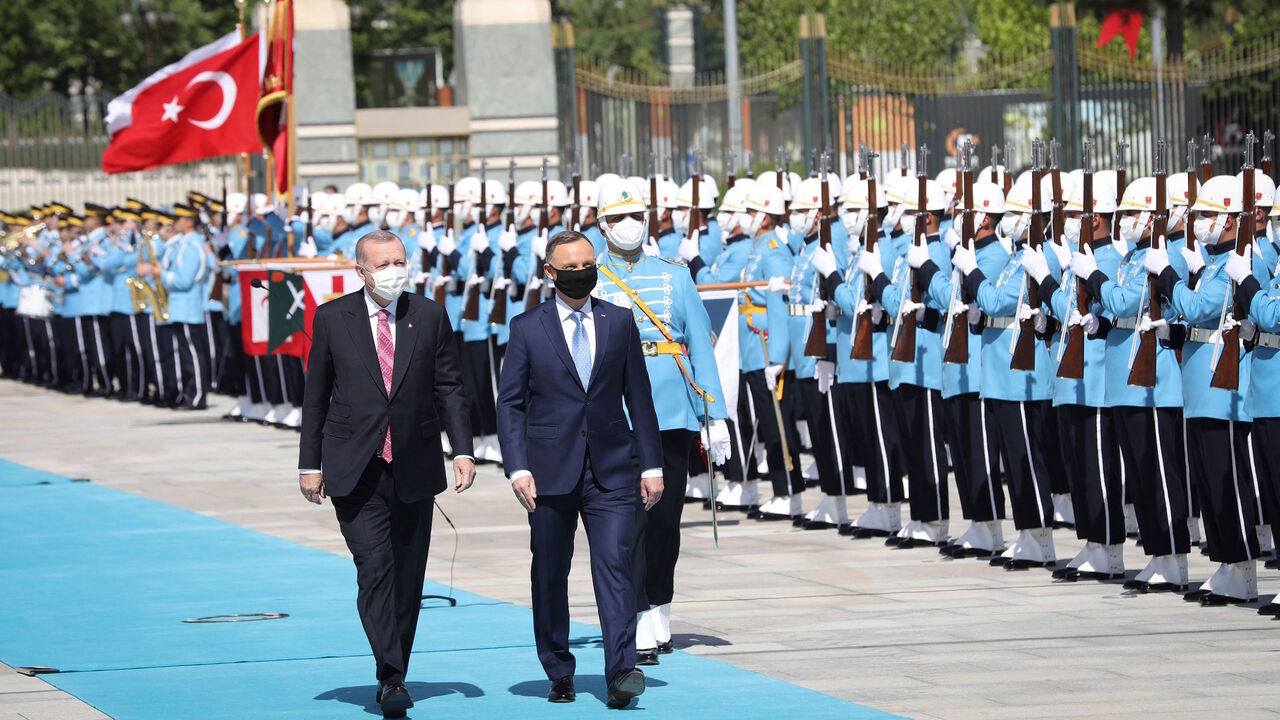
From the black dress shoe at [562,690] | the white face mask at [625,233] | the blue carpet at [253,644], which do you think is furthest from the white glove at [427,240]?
the black dress shoe at [562,690]

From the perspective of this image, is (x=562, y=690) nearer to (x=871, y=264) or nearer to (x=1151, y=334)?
(x=1151, y=334)

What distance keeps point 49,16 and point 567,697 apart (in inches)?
1718

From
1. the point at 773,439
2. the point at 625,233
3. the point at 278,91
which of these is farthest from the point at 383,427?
the point at 278,91

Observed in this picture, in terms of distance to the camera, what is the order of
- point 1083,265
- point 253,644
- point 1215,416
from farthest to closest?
point 1083,265 < point 1215,416 < point 253,644

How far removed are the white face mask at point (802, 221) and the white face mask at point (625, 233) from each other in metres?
5.06

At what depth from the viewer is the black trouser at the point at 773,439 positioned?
14.1m

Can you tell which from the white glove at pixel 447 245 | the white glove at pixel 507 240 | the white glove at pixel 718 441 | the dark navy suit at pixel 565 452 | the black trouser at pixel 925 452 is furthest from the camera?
the white glove at pixel 447 245

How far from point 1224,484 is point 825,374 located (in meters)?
3.33

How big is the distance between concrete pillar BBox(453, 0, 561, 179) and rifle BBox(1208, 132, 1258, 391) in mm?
17442

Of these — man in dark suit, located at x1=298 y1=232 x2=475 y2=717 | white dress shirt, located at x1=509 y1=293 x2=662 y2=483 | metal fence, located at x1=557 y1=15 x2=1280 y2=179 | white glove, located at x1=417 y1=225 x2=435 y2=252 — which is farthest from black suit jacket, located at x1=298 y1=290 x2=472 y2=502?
metal fence, located at x1=557 y1=15 x2=1280 y2=179

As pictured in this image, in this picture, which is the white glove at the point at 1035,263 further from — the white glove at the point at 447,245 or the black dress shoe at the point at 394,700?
the white glove at the point at 447,245

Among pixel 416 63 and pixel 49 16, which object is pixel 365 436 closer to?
pixel 416 63

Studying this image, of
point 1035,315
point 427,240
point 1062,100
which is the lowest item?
point 1035,315

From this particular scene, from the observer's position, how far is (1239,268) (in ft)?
32.9
